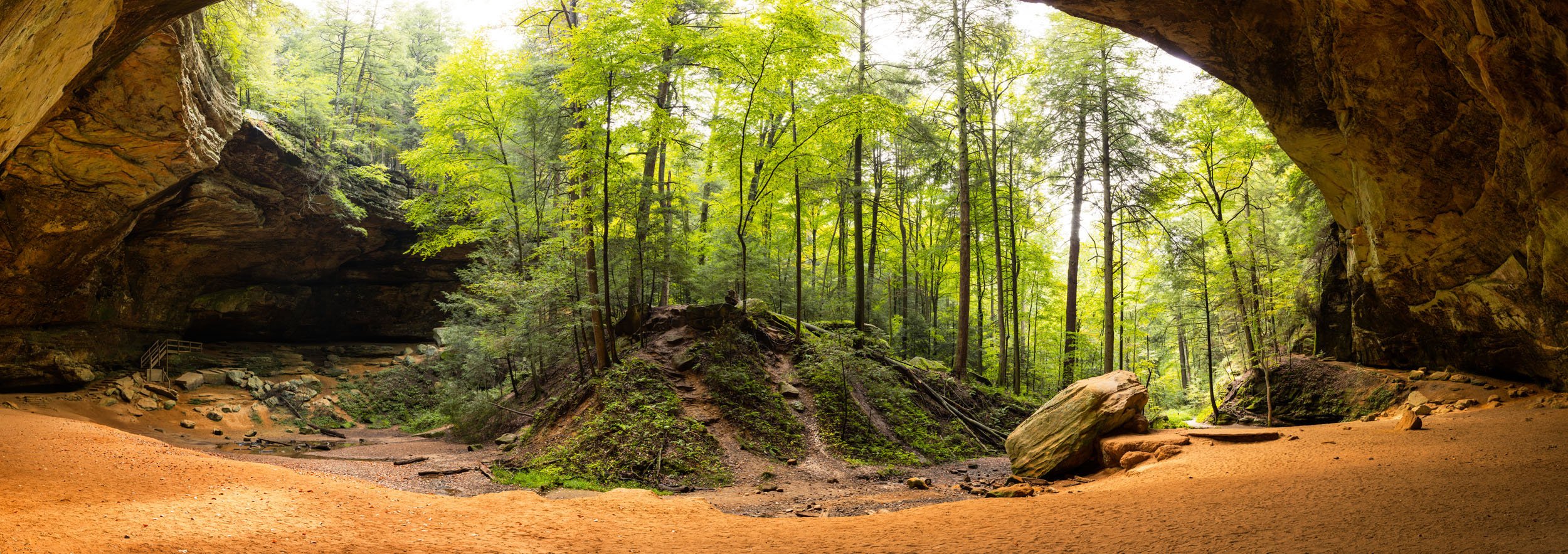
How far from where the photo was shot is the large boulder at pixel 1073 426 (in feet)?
30.6

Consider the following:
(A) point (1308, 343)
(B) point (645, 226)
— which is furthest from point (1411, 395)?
(B) point (645, 226)

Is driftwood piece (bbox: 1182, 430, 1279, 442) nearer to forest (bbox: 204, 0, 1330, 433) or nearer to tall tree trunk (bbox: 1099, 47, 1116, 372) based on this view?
forest (bbox: 204, 0, 1330, 433)

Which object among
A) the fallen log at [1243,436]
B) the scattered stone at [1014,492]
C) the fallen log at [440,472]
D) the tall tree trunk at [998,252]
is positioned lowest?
the fallen log at [440,472]

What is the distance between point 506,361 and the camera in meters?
16.9

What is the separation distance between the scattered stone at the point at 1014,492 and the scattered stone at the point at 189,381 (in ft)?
75.0

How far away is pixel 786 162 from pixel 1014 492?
9.15 meters

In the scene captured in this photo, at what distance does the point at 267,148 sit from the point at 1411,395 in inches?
1105

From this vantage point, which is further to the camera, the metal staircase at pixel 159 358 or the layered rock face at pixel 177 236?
the metal staircase at pixel 159 358

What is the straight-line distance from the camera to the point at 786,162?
47.5 feet

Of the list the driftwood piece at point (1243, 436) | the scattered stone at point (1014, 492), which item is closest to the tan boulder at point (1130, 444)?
the driftwood piece at point (1243, 436)

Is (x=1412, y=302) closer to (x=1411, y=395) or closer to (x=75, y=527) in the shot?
(x=1411, y=395)

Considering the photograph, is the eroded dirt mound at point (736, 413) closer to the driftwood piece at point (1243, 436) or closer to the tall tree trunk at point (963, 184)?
the tall tree trunk at point (963, 184)

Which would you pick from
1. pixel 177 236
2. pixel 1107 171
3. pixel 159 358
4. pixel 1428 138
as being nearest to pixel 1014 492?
pixel 1428 138

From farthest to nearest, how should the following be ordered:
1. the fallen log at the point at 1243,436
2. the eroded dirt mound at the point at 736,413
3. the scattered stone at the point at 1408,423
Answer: the eroded dirt mound at the point at 736,413 < the fallen log at the point at 1243,436 < the scattered stone at the point at 1408,423
